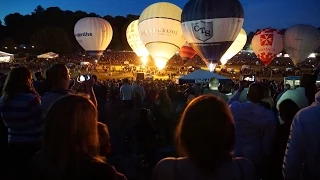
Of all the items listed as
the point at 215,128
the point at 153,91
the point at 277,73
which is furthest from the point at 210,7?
the point at 277,73

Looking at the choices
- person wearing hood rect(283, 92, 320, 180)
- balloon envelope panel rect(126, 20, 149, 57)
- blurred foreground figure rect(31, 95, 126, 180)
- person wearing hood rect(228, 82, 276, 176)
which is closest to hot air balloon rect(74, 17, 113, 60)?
balloon envelope panel rect(126, 20, 149, 57)

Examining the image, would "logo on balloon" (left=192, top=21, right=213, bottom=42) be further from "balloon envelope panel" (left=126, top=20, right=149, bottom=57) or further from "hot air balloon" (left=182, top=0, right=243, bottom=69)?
"balloon envelope panel" (left=126, top=20, right=149, bottom=57)

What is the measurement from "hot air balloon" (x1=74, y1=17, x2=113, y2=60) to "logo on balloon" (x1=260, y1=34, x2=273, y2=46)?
10.1m

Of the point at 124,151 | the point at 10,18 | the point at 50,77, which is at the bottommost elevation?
the point at 124,151

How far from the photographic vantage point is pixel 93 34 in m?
25.5

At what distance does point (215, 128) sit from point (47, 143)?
0.71 meters

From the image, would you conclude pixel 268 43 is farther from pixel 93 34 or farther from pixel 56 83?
pixel 56 83

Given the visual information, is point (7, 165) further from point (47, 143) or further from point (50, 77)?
point (47, 143)

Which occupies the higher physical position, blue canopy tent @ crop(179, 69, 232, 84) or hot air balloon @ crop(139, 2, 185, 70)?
hot air balloon @ crop(139, 2, 185, 70)

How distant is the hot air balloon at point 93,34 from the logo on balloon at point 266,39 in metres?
10.1

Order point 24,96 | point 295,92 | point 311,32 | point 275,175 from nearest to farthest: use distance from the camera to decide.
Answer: point 24,96 < point 275,175 < point 295,92 < point 311,32

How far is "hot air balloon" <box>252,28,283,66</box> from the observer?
25.8 metres

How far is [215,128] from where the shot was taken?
1.66 m

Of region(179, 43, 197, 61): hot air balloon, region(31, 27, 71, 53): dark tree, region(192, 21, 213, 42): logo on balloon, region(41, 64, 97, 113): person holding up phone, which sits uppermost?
region(31, 27, 71, 53): dark tree
